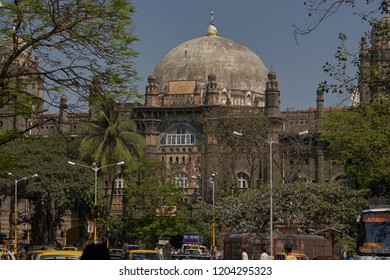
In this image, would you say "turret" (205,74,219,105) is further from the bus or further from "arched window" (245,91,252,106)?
the bus

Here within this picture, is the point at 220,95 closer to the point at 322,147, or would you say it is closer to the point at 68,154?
the point at 322,147

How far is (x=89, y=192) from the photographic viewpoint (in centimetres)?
6850

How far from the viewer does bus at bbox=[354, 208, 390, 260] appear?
26516 mm

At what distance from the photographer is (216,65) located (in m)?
101

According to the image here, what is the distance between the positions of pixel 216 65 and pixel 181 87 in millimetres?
7591

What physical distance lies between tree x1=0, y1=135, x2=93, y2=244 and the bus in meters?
42.0

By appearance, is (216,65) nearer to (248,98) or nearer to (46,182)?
(248,98)

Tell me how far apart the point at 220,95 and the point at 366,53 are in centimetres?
7440

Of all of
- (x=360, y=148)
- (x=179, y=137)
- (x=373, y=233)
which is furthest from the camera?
(x=179, y=137)

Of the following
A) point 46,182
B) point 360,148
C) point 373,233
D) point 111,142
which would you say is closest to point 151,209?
point 111,142

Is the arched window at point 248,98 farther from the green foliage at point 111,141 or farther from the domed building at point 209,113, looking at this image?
the green foliage at point 111,141

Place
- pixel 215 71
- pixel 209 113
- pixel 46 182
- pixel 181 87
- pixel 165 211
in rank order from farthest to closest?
pixel 215 71 → pixel 181 87 → pixel 209 113 → pixel 165 211 → pixel 46 182

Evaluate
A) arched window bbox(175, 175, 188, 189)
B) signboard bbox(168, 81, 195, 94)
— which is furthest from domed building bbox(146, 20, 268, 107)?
arched window bbox(175, 175, 188, 189)
